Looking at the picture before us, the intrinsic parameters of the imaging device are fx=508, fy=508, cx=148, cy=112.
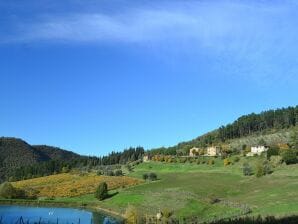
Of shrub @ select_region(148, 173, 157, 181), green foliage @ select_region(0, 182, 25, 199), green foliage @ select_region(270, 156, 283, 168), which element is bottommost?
green foliage @ select_region(0, 182, 25, 199)

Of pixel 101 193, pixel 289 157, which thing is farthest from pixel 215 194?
pixel 289 157

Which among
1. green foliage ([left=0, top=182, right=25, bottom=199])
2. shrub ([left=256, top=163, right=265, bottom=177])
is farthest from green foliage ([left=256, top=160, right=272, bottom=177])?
green foliage ([left=0, top=182, right=25, bottom=199])

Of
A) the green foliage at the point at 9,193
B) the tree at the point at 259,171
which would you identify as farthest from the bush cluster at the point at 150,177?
the tree at the point at 259,171

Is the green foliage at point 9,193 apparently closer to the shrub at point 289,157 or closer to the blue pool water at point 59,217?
the blue pool water at point 59,217

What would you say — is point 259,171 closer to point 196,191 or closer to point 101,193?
point 196,191

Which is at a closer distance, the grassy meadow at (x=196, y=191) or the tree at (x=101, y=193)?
the grassy meadow at (x=196, y=191)

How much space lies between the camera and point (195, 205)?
10481cm

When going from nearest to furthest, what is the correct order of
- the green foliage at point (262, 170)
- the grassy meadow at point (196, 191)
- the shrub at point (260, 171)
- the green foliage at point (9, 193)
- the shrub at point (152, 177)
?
the grassy meadow at point (196, 191) < the shrub at point (260, 171) < the green foliage at point (262, 170) < the green foliage at point (9, 193) < the shrub at point (152, 177)

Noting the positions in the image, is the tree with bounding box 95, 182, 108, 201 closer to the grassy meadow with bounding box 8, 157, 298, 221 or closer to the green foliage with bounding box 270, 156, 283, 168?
the grassy meadow with bounding box 8, 157, 298, 221

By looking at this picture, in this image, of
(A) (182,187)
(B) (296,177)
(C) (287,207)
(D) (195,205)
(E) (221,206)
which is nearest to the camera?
(C) (287,207)

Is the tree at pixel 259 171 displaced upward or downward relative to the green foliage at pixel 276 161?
downward

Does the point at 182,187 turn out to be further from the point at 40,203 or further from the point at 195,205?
the point at 40,203

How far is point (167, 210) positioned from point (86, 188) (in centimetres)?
6938

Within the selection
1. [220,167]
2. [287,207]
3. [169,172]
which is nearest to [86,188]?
[169,172]
